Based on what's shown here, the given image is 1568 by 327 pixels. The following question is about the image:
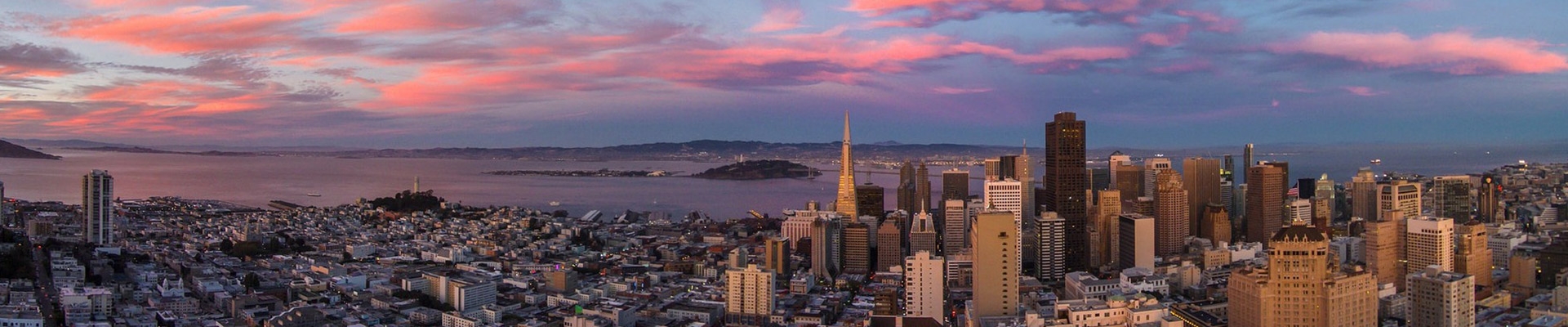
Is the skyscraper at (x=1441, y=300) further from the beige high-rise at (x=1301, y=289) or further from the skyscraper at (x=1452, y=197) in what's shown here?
the skyscraper at (x=1452, y=197)

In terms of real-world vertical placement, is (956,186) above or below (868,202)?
above

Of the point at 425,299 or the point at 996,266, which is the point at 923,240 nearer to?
the point at 996,266

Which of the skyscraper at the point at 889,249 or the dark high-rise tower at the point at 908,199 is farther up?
the dark high-rise tower at the point at 908,199

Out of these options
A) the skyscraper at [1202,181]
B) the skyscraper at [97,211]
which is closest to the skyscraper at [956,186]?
the skyscraper at [1202,181]

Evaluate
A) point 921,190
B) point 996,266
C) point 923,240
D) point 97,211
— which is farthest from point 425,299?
point 921,190

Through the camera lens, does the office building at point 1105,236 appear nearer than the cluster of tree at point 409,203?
Yes

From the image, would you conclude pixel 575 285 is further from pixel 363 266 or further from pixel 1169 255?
pixel 1169 255

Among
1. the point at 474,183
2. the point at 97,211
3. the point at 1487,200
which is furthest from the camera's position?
the point at 474,183
